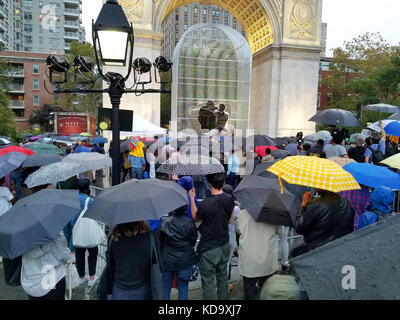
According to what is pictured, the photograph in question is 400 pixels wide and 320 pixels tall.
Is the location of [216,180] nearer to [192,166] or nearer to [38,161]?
[192,166]

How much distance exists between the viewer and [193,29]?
915 inches

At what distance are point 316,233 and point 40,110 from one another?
62539 mm

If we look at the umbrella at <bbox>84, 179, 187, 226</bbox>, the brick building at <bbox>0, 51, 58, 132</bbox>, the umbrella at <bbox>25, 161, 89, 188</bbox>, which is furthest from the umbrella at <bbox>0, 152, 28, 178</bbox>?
the brick building at <bbox>0, 51, 58, 132</bbox>

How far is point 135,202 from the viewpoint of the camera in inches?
114

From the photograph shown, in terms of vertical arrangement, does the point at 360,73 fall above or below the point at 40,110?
above

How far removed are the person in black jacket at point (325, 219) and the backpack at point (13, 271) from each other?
302 cm

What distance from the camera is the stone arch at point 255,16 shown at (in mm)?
20328

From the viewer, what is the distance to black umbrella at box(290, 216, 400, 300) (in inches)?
48.1

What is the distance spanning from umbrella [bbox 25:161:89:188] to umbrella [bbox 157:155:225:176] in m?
1.60

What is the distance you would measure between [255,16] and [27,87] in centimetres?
5179

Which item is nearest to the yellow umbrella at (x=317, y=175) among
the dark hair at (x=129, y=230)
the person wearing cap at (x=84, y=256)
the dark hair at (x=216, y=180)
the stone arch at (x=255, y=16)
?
the dark hair at (x=216, y=180)
